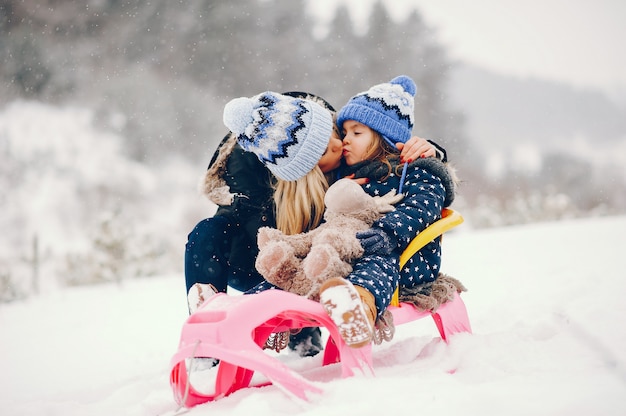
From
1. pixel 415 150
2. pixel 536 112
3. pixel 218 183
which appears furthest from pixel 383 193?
pixel 536 112

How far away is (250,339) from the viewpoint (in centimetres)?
103

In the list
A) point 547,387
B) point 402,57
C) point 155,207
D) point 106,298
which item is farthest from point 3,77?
point 547,387

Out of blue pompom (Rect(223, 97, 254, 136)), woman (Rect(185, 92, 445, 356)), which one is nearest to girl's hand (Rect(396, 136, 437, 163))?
woman (Rect(185, 92, 445, 356))

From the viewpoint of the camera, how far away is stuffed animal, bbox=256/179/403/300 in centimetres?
121

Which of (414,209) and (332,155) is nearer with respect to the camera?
(414,209)

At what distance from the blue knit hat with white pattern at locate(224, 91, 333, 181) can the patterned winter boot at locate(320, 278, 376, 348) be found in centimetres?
54

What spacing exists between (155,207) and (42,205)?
1810mm

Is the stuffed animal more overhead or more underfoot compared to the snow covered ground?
more overhead

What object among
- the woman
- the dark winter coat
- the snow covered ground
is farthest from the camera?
the dark winter coat

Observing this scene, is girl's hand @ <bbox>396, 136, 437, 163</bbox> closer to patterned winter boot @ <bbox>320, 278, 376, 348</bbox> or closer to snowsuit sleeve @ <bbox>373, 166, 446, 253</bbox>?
snowsuit sleeve @ <bbox>373, 166, 446, 253</bbox>

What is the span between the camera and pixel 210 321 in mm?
1078

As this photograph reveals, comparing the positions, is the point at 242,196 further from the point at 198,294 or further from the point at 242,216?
the point at 198,294

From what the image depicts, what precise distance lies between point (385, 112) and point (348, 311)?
0.75 meters

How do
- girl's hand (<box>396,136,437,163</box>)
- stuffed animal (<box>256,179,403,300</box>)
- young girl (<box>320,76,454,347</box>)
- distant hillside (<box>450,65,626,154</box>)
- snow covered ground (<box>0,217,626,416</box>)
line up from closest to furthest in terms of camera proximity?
snow covered ground (<box>0,217,626,416</box>)
young girl (<box>320,76,454,347</box>)
stuffed animal (<box>256,179,403,300</box>)
girl's hand (<box>396,136,437,163</box>)
distant hillside (<box>450,65,626,154</box>)
